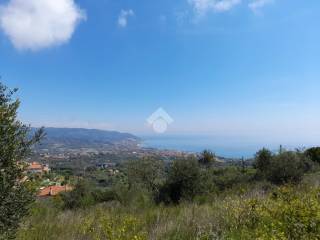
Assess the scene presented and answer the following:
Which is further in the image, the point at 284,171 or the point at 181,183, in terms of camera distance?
the point at 284,171

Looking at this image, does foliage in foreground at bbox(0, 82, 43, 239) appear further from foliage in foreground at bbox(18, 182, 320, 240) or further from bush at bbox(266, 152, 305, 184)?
bush at bbox(266, 152, 305, 184)

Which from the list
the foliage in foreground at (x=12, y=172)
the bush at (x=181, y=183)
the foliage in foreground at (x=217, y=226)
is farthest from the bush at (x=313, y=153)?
the foliage in foreground at (x=12, y=172)

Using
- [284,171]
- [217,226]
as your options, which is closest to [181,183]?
[284,171]

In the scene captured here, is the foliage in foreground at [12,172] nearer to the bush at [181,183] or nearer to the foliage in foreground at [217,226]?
the foliage in foreground at [217,226]

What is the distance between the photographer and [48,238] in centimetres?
613

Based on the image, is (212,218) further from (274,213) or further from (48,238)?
(48,238)

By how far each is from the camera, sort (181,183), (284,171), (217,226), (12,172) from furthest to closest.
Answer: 1. (284,171)
2. (181,183)
3. (217,226)
4. (12,172)

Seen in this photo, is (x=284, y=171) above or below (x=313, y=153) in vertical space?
below

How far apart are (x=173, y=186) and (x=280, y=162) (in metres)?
6.30

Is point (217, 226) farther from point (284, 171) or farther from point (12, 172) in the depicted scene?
point (284, 171)

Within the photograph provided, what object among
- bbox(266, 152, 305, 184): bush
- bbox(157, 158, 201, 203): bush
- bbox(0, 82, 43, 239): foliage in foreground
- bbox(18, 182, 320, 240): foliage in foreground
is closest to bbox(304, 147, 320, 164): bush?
→ bbox(266, 152, 305, 184): bush

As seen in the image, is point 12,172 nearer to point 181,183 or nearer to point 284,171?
point 181,183

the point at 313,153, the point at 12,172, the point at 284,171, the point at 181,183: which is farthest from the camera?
the point at 313,153

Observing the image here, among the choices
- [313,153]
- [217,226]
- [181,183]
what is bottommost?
[181,183]
